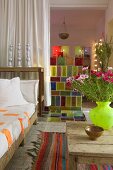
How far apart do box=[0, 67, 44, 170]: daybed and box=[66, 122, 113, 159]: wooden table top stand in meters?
0.54

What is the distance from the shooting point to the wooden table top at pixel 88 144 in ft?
4.79

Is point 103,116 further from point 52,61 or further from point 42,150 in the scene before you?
point 52,61

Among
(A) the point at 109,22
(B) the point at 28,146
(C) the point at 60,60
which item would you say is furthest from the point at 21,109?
(A) the point at 109,22

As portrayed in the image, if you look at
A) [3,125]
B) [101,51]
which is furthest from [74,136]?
[101,51]

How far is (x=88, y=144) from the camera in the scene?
161cm

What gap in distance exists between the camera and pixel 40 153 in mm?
2500

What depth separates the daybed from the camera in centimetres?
189

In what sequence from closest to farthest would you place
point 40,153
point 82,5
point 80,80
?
point 80,80
point 40,153
point 82,5

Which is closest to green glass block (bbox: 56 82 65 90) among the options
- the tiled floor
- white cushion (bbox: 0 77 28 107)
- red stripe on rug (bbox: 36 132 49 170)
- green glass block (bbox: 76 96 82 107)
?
green glass block (bbox: 76 96 82 107)

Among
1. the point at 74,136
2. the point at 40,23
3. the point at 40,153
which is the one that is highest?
the point at 40,23

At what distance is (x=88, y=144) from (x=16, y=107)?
168 cm

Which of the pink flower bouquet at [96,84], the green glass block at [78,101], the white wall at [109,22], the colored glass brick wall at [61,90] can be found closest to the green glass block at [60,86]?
the colored glass brick wall at [61,90]

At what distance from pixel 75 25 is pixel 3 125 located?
24.2ft

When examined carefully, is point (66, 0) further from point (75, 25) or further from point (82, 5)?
point (75, 25)
